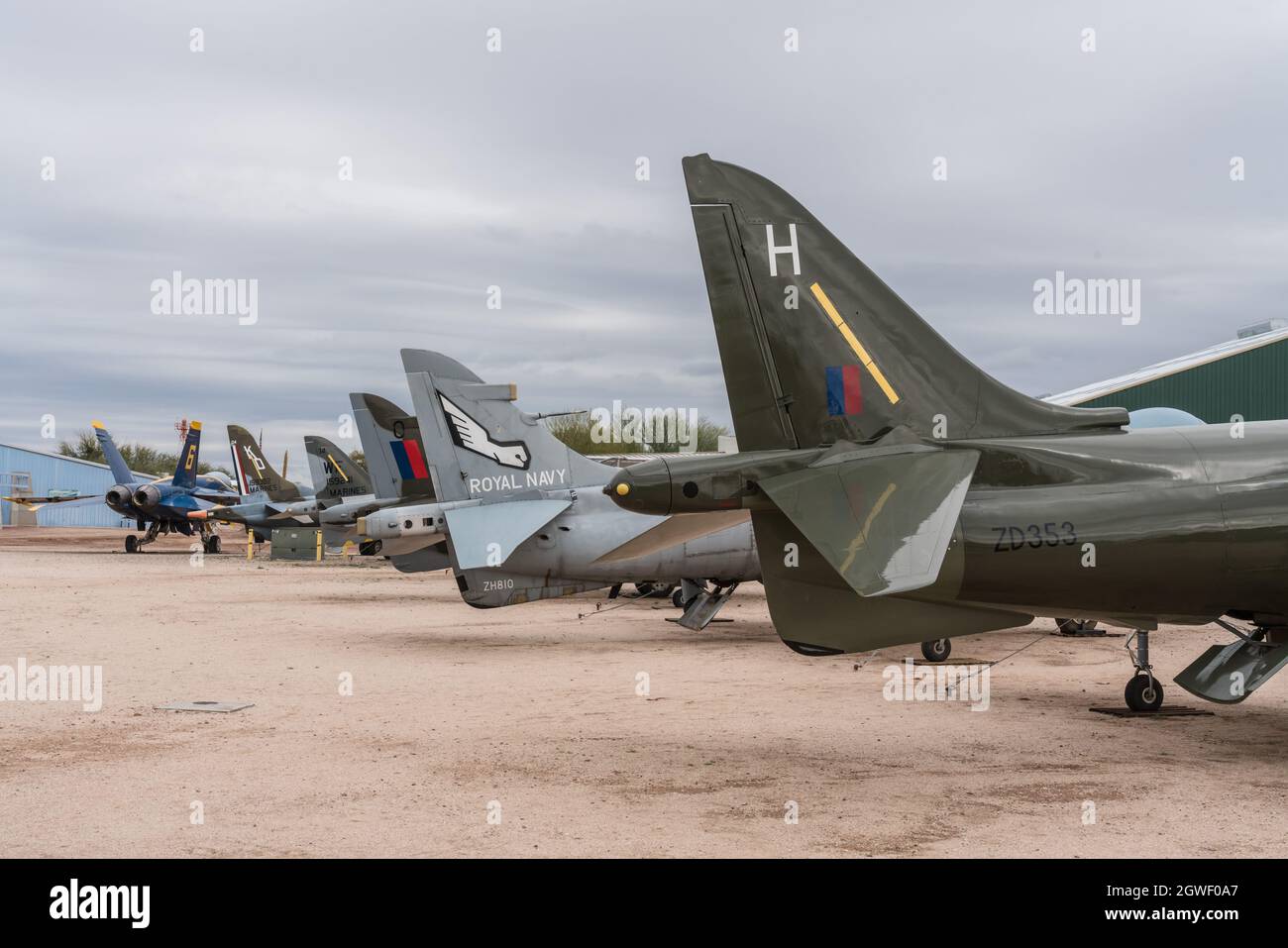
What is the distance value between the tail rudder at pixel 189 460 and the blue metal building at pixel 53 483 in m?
34.6

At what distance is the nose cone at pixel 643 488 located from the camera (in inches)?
323

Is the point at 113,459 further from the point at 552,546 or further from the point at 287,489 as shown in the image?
the point at 552,546

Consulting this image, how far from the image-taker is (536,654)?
672 inches

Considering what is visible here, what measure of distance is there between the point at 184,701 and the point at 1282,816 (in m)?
10.7

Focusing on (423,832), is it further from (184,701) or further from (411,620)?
(411,620)

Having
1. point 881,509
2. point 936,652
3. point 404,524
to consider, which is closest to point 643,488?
point 881,509

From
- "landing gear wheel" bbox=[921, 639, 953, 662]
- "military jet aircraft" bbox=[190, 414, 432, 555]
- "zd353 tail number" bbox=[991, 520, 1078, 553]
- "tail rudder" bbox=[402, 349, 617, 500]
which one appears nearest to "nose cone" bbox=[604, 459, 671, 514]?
"zd353 tail number" bbox=[991, 520, 1078, 553]

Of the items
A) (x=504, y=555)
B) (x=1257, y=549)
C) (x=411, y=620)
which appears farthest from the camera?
(x=411, y=620)

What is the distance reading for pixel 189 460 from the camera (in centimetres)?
5378

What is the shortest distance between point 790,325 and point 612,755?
402 centimetres

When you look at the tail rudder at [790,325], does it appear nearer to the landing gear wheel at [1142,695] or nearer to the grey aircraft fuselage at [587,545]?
the landing gear wheel at [1142,695]

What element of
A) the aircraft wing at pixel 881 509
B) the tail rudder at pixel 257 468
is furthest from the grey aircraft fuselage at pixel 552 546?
the tail rudder at pixel 257 468

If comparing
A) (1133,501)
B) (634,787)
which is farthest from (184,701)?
(1133,501)

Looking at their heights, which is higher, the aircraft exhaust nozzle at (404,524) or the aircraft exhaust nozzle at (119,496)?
the aircraft exhaust nozzle at (404,524)
